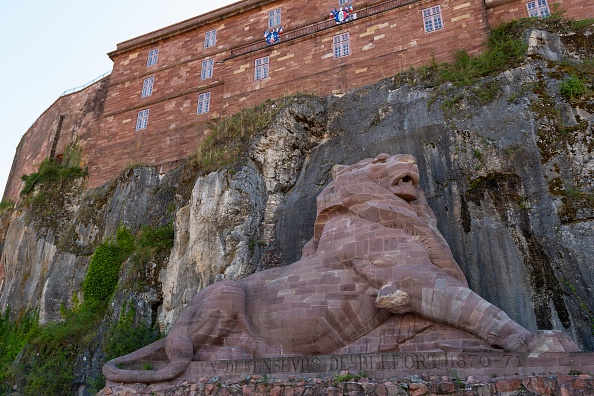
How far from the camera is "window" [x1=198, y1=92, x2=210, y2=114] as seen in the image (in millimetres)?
24703

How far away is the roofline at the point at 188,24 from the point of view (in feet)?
84.2

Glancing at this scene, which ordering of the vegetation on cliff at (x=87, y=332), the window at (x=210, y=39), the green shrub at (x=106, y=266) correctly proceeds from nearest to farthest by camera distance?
1. the vegetation on cliff at (x=87, y=332)
2. the green shrub at (x=106, y=266)
3. the window at (x=210, y=39)

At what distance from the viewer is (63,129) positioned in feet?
106

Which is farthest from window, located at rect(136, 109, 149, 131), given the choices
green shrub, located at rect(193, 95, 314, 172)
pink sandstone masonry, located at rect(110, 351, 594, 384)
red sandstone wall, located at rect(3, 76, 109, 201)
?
pink sandstone masonry, located at rect(110, 351, 594, 384)

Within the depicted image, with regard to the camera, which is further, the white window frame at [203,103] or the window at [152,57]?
the window at [152,57]

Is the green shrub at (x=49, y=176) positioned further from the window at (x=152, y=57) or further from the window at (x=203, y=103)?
the window at (x=203, y=103)

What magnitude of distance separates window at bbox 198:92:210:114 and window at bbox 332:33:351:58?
7.40 metres

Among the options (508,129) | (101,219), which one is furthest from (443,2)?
(101,219)

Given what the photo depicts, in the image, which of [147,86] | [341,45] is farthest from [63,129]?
[341,45]

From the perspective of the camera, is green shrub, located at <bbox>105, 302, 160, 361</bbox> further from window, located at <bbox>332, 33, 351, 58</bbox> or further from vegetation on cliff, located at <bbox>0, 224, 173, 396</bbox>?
window, located at <bbox>332, 33, 351, 58</bbox>

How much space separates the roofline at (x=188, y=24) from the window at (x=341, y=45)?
6097 mm

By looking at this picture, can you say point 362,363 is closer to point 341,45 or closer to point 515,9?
point 341,45

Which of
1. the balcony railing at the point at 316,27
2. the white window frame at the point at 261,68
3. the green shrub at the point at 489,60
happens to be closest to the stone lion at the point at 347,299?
the green shrub at the point at 489,60

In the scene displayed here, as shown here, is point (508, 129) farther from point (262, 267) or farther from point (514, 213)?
point (262, 267)
